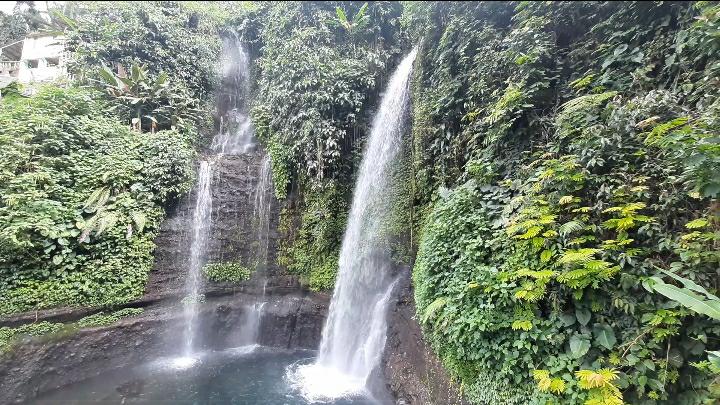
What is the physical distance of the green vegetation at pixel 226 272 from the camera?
31.5 feet

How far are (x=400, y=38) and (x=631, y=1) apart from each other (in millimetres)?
6893

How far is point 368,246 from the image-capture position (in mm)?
8328

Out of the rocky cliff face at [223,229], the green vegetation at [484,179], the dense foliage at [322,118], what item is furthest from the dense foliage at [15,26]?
the dense foliage at [322,118]

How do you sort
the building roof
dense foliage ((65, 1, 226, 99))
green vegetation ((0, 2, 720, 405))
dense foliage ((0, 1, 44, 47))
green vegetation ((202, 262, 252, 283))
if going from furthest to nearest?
dense foliage ((0, 1, 44, 47)), the building roof, dense foliage ((65, 1, 226, 99)), green vegetation ((202, 262, 252, 283)), green vegetation ((0, 2, 720, 405))

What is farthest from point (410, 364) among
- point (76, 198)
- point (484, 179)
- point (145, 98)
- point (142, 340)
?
point (145, 98)

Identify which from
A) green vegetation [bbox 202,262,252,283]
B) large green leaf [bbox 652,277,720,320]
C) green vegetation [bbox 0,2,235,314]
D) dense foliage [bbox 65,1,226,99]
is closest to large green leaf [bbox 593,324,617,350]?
large green leaf [bbox 652,277,720,320]

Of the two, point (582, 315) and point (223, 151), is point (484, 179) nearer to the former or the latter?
point (582, 315)

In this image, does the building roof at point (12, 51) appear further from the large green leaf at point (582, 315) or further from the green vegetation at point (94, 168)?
the large green leaf at point (582, 315)

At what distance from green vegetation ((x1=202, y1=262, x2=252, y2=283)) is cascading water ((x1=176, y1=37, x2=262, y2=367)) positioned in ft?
0.81

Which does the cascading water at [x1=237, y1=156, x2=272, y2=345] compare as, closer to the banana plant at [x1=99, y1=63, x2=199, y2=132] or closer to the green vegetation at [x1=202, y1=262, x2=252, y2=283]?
the green vegetation at [x1=202, y1=262, x2=252, y2=283]

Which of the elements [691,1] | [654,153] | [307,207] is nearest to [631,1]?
[691,1]

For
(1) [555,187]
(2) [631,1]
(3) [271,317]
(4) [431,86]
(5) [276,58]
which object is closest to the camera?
(1) [555,187]

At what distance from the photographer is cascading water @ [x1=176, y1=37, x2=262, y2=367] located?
9195 mm

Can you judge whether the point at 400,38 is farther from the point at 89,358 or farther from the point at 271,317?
the point at 89,358
